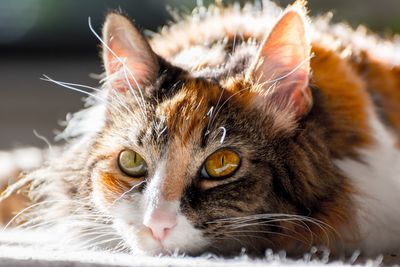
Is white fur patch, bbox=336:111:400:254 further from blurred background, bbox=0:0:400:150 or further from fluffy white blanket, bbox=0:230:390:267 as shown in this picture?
blurred background, bbox=0:0:400:150

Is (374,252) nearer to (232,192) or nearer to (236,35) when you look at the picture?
(232,192)

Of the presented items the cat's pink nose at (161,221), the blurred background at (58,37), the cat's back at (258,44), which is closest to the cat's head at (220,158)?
the cat's pink nose at (161,221)

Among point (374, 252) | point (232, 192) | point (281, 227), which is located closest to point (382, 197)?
point (374, 252)

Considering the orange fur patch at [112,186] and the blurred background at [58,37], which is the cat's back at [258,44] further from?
the blurred background at [58,37]

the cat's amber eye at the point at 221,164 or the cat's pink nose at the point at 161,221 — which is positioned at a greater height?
the cat's amber eye at the point at 221,164

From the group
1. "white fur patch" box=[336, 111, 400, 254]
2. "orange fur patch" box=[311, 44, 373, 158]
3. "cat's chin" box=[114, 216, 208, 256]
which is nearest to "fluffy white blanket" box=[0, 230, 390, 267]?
"cat's chin" box=[114, 216, 208, 256]

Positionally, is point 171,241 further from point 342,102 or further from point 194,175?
point 342,102

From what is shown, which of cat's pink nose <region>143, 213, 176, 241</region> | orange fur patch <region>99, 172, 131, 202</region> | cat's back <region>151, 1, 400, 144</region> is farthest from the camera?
cat's back <region>151, 1, 400, 144</region>

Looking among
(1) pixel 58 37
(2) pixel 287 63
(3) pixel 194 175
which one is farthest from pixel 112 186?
(1) pixel 58 37
